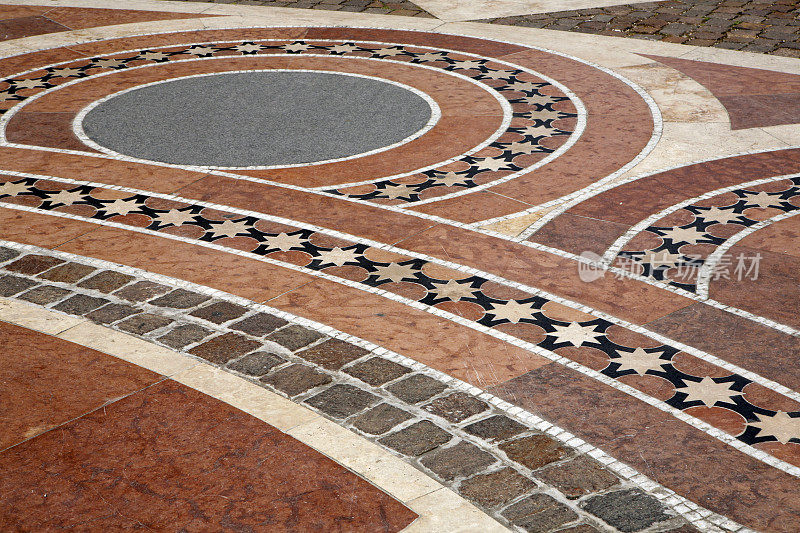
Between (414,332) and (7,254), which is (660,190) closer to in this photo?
(414,332)

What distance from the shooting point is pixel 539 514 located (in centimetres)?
333

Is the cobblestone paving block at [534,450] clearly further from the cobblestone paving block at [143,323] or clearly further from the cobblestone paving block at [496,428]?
the cobblestone paving block at [143,323]

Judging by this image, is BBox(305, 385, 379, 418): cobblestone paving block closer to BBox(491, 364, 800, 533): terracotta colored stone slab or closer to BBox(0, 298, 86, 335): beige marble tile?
BBox(491, 364, 800, 533): terracotta colored stone slab

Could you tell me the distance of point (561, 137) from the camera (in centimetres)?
725

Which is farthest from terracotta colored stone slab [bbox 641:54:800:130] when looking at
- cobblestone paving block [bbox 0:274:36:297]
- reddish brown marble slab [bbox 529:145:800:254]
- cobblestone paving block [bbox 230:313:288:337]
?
cobblestone paving block [bbox 0:274:36:297]

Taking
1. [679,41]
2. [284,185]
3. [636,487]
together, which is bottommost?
[636,487]

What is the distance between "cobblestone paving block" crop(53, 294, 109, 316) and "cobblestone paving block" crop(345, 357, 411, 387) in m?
1.54

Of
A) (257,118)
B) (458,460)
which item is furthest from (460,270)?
(257,118)

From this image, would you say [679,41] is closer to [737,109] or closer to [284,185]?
[737,109]

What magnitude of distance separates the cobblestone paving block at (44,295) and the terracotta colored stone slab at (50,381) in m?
0.36

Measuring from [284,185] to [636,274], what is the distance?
2.64 m

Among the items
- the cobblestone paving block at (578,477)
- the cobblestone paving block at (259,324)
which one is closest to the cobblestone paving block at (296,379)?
the cobblestone paving block at (259,324)

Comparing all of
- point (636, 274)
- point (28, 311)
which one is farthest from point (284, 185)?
point (636, 274)

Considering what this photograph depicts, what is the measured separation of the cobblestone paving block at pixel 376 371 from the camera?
13.7 ft
